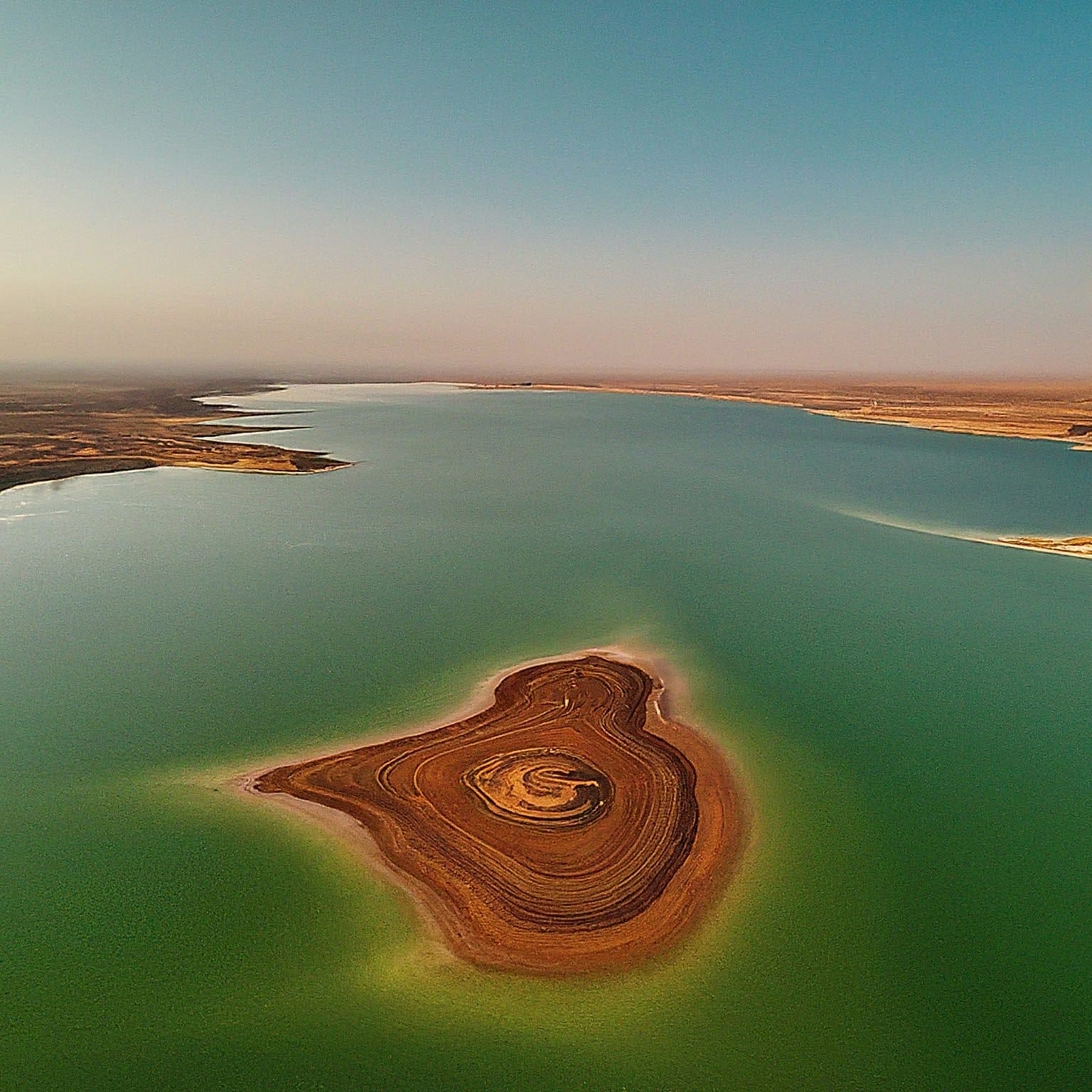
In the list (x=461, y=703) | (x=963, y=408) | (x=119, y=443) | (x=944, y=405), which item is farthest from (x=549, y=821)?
(x=944, y=405)

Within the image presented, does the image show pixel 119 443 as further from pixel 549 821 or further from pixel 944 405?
pixel 944 405

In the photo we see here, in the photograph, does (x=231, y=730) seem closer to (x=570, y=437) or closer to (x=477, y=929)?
(x=477, y=929)

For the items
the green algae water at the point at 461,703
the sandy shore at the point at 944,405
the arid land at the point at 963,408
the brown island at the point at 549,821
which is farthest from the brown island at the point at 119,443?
the sandy shore at the point at 944,405

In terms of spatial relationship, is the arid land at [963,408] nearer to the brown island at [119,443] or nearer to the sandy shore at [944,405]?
the sandy shore at [944,405]

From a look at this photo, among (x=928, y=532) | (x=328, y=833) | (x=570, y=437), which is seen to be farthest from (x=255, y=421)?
(x=328, y=833)

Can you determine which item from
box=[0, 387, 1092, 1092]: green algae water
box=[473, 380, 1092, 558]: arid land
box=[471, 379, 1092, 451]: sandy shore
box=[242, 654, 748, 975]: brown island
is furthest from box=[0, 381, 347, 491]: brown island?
box=[471, 379, 1092, 451]: sandy shore

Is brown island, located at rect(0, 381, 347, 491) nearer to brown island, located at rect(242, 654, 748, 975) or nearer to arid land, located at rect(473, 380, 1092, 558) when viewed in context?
brown island, located at rect(242, 654, 748, 975)

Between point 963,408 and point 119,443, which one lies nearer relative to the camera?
point 119,443
